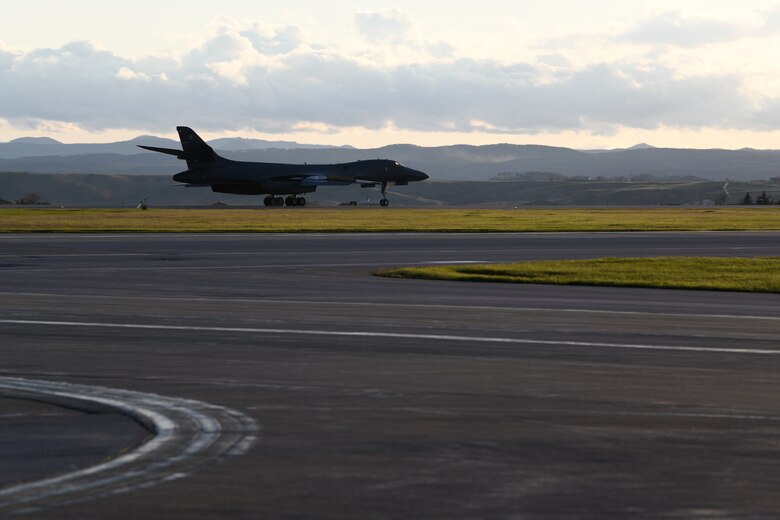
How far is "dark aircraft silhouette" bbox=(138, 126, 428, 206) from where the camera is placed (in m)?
87.9

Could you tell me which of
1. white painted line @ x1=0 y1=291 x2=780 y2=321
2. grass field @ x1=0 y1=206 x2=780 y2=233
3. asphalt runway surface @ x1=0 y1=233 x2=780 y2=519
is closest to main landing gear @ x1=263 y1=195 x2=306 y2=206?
grass field @ x1=0 y1=206 x2=780 y2=233

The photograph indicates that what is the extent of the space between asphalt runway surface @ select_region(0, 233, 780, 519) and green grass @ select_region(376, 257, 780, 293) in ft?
13.1

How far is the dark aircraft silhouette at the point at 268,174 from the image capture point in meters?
87.9

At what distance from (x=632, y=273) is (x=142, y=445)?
22159mm

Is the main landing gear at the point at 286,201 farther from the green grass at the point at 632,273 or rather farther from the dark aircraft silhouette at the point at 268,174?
the green grass at the point at 632,273

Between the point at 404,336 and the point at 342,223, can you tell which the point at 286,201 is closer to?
the point at 342,223

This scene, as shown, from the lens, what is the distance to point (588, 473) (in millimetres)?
8086

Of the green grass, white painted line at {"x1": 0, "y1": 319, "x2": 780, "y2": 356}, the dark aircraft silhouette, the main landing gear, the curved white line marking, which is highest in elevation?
the dark aircraft silhouette

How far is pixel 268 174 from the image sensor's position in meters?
89.4

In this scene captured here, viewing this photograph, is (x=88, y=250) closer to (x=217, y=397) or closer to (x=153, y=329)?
(x=153, y=329)

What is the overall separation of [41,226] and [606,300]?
38132 mm

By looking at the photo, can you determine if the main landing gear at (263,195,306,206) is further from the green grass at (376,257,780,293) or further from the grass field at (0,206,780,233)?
the green grass at (376,257,780,293)

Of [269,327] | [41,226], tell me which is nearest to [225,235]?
[41,226]

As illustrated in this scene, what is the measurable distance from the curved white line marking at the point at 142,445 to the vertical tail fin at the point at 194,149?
7690cm
